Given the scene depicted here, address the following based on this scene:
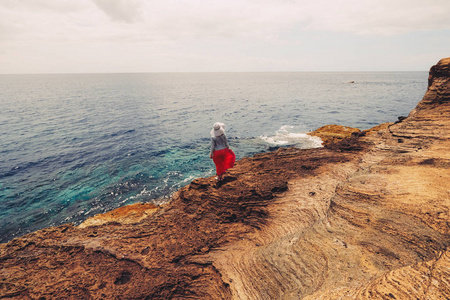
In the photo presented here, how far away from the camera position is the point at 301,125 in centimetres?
3825

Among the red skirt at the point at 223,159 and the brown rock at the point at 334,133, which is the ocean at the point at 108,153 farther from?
the red skirt at the point at 223,159

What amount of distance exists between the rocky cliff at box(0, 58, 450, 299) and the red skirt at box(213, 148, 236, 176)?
0.69 m

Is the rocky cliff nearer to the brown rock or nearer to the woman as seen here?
the woman

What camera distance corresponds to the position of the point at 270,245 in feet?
22.0

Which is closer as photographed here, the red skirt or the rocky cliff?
the rocky cliff

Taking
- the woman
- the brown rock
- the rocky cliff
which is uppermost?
the woman

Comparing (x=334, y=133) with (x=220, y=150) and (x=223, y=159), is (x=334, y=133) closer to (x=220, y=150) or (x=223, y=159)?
(x=223, y=159)

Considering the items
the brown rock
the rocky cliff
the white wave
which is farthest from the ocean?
the rocky cliff

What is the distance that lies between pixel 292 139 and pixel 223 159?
21.2 metres

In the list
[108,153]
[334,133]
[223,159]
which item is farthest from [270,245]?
[334,133]

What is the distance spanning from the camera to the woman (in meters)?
9.48

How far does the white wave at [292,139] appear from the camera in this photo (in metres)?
26.2

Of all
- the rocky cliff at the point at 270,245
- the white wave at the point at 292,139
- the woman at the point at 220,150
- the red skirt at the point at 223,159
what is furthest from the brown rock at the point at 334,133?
the woman at the point at 220,150

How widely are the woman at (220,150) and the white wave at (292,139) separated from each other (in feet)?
57.7
